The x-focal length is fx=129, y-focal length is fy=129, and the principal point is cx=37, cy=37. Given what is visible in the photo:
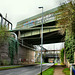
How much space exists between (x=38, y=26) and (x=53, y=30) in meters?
4.58

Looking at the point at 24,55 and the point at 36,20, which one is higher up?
the point at 36,20

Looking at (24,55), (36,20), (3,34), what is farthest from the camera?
(24,55)

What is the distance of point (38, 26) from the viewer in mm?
33000

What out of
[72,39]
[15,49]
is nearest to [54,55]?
[15,49]

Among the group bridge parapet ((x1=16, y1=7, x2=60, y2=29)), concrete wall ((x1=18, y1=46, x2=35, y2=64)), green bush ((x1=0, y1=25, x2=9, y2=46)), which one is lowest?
concrete wall ((x1=18, y1=46, x2=35, y2=64))

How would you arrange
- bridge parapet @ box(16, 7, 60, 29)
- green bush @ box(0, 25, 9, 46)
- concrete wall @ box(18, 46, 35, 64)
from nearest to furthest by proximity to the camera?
green bush @ box(0, 25, 9, 46) < bridge parapet @ box(16, 7, 60, 29) < concrete wall @ box(18, 46, 35, 64)

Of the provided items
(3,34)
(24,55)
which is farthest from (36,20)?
(24,55)

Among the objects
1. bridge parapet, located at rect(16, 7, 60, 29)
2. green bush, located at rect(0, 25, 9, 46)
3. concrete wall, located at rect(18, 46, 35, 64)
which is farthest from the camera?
concrete wall, located at rect(18, 46, 35, 64)

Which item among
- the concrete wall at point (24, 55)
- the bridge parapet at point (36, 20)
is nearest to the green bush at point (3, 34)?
the bridge parapet at point (36, 20)

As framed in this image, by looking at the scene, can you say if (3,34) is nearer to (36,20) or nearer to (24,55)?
(36,20)

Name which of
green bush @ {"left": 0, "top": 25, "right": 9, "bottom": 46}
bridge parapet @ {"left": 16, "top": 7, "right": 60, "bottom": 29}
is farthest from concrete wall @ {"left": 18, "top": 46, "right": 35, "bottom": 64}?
green bush @ {"left": 0, "top": 25, "right": 9, "bottom": 46}

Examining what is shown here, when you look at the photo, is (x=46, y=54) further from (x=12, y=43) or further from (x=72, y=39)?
(x=72, y=39)

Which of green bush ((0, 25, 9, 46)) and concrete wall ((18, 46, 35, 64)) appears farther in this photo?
concrete wall ((18, 46, 35, 64))

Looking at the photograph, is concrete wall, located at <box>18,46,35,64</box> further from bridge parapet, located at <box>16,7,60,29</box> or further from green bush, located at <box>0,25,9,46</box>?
green bush, located at <box>0,25,9,46</box>
